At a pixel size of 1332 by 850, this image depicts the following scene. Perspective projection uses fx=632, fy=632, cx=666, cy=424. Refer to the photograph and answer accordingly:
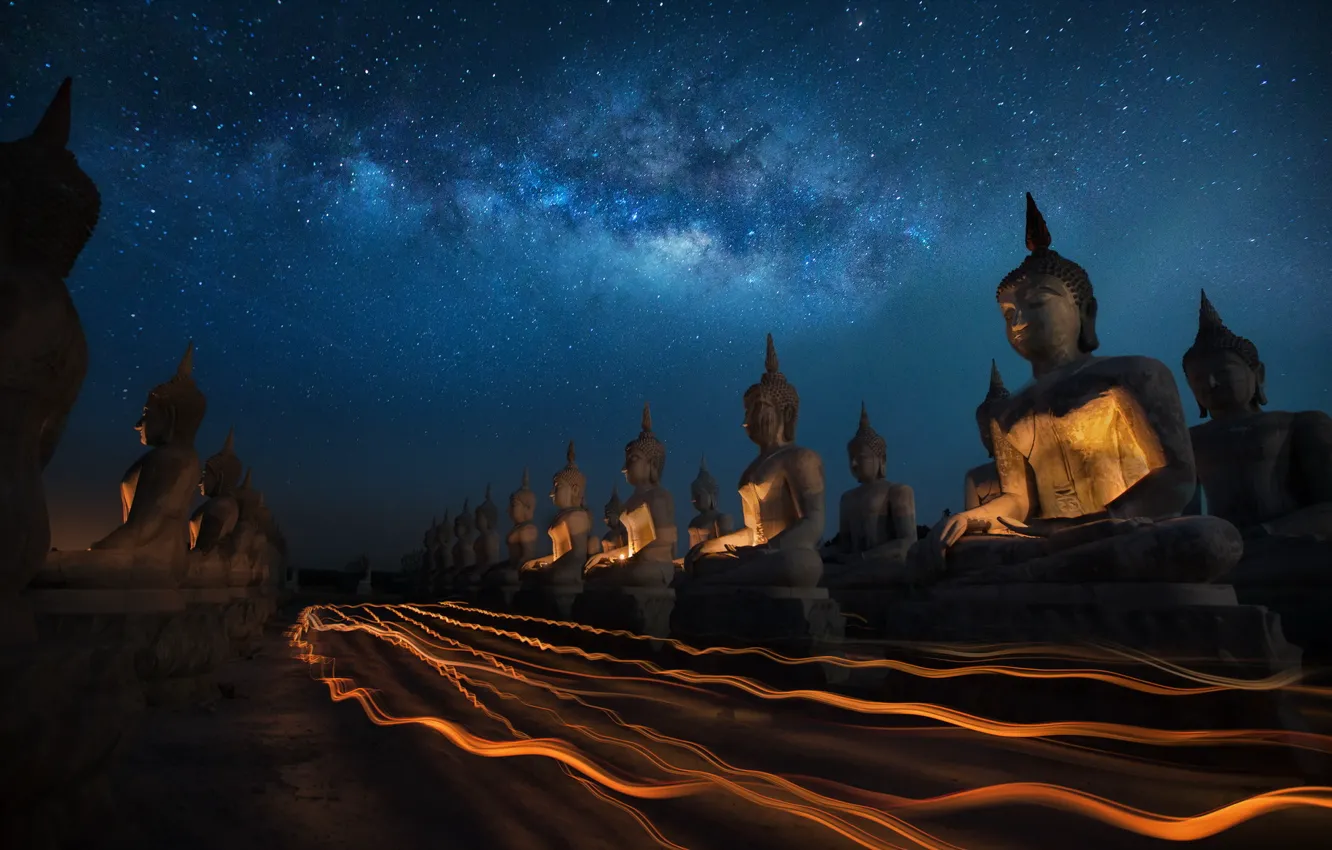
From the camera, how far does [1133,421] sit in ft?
13.4

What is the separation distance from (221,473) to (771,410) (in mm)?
8465

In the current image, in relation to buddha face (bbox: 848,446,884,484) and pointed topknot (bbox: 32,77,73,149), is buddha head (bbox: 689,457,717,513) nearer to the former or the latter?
buddha face (bbox: 848,446,884,484)

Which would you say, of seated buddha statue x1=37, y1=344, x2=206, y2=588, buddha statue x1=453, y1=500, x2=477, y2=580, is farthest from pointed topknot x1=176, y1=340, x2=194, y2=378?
buddha statue x1=453, y1=500, x2=477, y2=580

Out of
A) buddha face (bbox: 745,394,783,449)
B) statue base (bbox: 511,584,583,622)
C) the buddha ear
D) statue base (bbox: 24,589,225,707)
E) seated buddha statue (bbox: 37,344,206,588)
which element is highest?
the buddha ear

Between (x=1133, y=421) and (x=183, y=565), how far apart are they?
7340 mm

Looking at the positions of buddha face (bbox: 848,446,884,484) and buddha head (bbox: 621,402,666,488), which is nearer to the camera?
buddha head (bbox: 621,402,666,488)

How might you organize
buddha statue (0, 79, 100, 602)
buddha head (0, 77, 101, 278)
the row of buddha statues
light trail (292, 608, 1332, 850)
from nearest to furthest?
light trail (292, 608, 1332, 850) → buddha statue (0, 79, 100, 602) → buddha head (0, 77, 101, 278) → the row of buddha statues

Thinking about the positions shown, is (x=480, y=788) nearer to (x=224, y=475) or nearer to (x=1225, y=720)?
(x=1225, y=720)

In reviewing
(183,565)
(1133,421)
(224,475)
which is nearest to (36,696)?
(183,565)

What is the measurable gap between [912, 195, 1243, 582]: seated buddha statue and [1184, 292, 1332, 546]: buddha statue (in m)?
2.19

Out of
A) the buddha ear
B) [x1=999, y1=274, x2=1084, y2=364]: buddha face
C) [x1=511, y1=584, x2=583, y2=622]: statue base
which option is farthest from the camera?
[x1=511, y1=584, x2=583, y2=622]: statue base

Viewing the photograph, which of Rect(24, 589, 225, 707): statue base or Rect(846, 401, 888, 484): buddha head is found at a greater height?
Rect(846, 401, 888, 484): buddha head

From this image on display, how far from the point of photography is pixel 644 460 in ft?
32.0

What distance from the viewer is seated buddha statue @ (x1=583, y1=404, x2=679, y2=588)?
7.68 m
